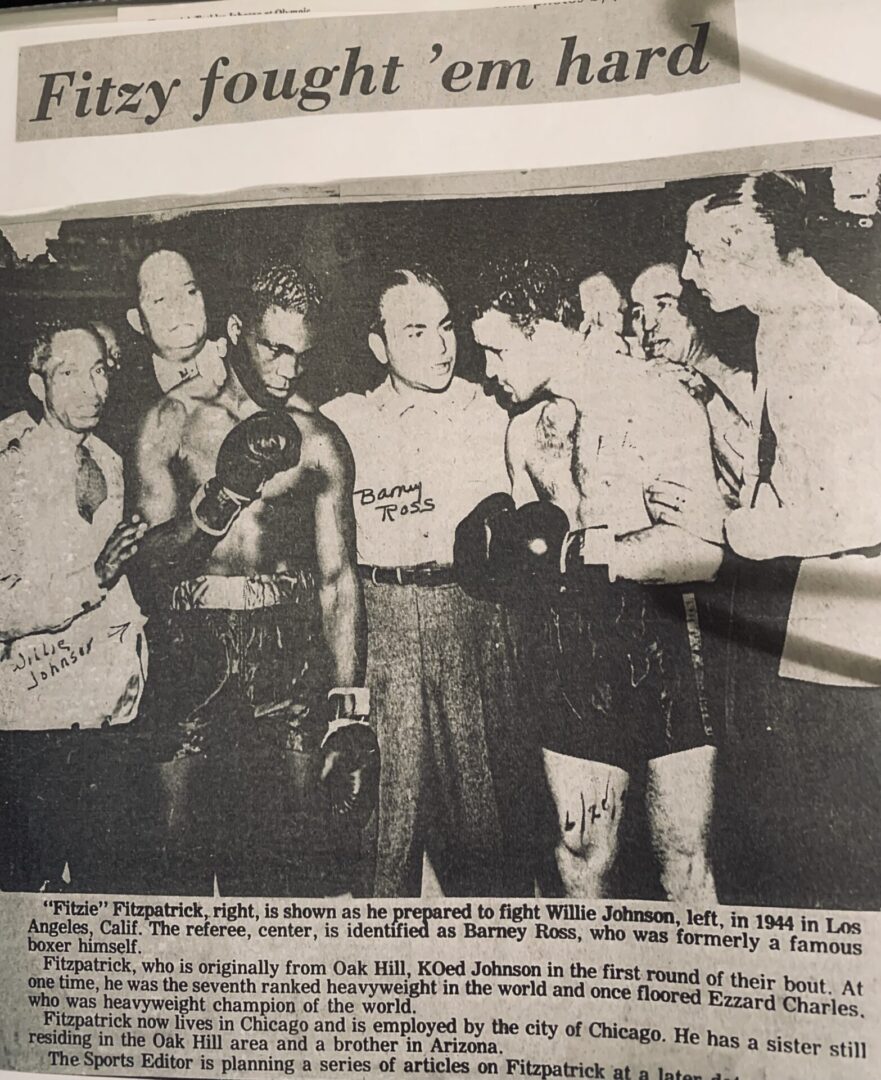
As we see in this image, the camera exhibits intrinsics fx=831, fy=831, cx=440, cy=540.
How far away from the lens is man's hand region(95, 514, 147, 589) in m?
0.54

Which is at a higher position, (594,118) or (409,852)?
(594,118)

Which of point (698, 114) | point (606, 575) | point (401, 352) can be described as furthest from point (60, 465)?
point (698, 114)

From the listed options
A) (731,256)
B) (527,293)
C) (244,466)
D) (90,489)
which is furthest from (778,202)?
(90,489)

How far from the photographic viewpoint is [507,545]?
1.70 ft

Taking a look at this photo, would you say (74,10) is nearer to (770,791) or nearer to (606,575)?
(606,575)

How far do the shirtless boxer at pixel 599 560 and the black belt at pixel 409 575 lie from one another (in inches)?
0.5

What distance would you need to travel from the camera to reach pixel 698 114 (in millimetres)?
527

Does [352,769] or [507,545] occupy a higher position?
[507,545]

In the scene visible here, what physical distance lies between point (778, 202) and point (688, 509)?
0.20 metres

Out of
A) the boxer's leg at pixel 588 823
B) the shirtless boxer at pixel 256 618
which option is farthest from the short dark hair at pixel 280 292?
the boxer's leg at pixel 588 823

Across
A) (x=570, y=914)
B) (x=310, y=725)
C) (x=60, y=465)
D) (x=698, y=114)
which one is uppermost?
(x=698, y=114)

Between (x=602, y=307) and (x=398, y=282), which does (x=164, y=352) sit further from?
(x=602, y=307)

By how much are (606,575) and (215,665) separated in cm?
25
